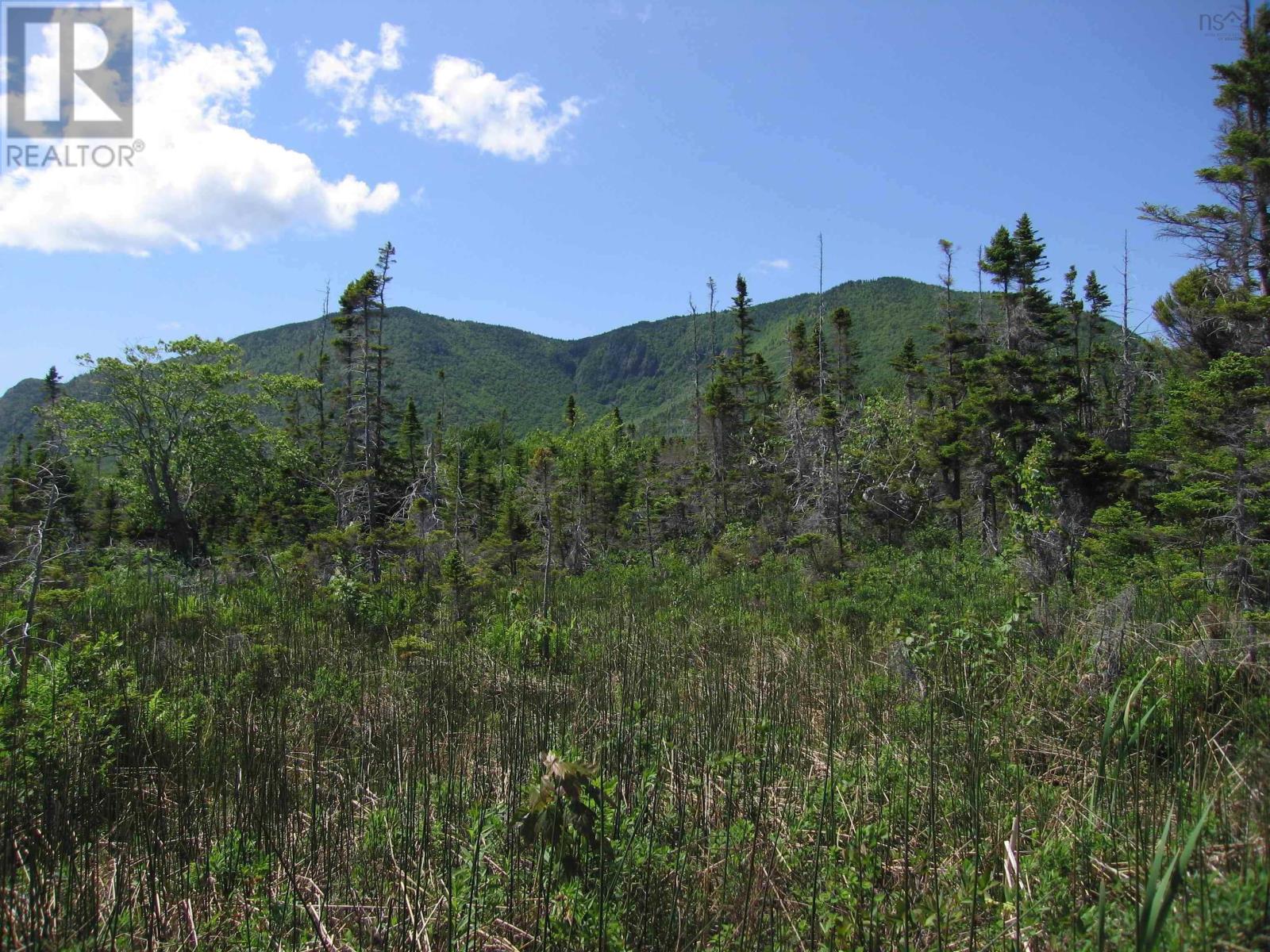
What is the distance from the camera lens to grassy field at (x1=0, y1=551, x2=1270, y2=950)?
2766 mm

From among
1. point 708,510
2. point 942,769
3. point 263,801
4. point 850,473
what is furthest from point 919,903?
point 708,510

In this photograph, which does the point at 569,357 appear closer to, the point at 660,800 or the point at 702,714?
the point at 702,714

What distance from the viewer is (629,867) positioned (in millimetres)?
3197

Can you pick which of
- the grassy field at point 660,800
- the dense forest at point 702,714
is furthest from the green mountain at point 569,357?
the grassy field at point 660,800

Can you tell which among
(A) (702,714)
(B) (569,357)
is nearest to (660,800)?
(A) (702,714)

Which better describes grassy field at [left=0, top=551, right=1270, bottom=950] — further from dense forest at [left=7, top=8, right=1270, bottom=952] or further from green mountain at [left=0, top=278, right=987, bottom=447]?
green mountain at [left=0, top=278, right=987, bottom=447]

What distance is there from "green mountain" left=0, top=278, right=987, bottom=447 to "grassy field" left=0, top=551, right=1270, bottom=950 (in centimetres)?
8748

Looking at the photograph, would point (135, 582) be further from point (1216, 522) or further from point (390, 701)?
point (1216, 522)

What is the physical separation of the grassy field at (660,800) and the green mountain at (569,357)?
8748cm

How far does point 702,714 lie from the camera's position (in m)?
5.71

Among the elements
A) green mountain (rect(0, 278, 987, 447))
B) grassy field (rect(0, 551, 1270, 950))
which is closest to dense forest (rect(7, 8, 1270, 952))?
grassy field (rect(0, 551, 1270, 950))

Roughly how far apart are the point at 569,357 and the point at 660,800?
170 meters

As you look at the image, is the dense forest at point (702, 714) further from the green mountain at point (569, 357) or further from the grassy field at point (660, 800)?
the green mountain at point (569, 357)

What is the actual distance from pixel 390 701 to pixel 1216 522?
11.9m
